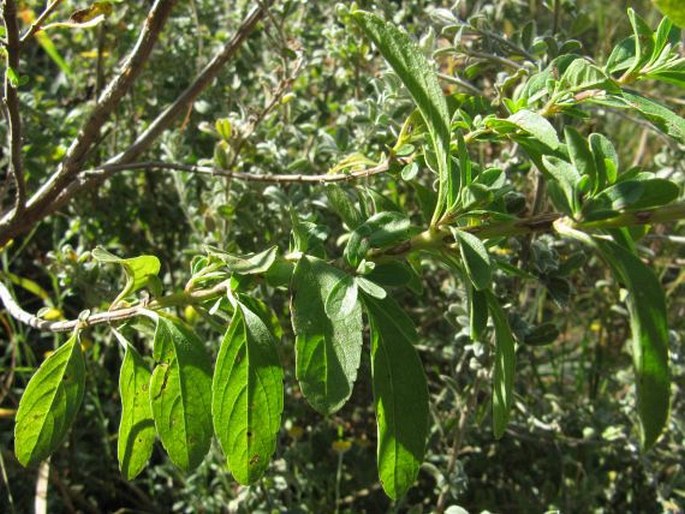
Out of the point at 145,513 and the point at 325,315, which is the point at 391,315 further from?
the point at 145,513

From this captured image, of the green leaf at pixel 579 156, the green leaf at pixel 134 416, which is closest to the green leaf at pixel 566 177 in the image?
the green leaf at pixel 579 156

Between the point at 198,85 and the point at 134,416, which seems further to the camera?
the point at 198,85

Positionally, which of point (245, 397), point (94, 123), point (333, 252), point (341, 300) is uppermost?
point (94, 123)

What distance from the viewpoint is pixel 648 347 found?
0.77 meters

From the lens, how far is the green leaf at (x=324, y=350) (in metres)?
0.87

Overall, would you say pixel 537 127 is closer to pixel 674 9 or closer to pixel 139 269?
pixel 674 9

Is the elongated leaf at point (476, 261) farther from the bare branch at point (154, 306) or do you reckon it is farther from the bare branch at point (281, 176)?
the bare branch at point (281, 176)

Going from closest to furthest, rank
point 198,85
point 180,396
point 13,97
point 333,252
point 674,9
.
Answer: point 674,9 → point 180,396 → point 13,97 → point 198,85 → point 333,252

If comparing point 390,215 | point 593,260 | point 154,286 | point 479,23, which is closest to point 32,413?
point 154,286

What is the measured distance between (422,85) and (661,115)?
10.5 inches

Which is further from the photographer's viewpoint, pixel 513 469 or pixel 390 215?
pixel 513 469

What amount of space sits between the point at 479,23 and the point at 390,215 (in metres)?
0.78

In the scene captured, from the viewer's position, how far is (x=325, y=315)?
881 mm

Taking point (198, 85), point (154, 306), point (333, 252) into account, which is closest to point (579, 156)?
point (154, 306)
